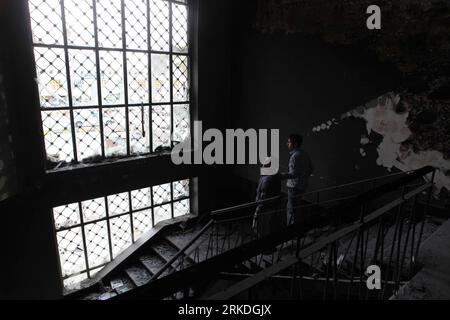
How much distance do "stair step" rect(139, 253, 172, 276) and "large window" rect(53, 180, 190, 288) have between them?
0.48m

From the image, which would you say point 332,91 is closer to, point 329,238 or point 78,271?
point 329,238

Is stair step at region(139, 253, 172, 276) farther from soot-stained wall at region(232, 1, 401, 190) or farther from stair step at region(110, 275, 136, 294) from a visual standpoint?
soot-stained wall at region(232, 1, 401, 190)

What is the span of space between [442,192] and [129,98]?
16.7 feet

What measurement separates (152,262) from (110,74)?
3.70 metres

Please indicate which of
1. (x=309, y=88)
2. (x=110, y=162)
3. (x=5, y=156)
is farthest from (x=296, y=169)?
(x=5, y=156)

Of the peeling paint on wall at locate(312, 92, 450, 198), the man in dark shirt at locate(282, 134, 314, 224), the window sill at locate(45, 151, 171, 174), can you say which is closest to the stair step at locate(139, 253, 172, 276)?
the window sill at locate(45, 151, 171, 174)

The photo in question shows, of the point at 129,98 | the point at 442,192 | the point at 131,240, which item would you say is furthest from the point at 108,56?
the point at 442,192

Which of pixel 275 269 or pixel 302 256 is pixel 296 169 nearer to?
pixel 302 256

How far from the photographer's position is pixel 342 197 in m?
5.08

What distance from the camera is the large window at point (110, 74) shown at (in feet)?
16.0

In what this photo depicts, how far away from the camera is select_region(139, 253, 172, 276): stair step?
20.0ft

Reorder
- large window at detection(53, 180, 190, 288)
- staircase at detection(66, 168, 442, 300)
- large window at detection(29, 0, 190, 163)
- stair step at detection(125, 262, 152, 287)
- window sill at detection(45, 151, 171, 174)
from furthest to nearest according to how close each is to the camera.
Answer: stair step at detection(125, 262, 152, 287) → large window at detection(53, 180, 190, 288) → window sill at detection(45, 151, 171, 174) → large window at detection(29, 0, 190, 163) → staircase at detection(66, 168, 442, 300)
